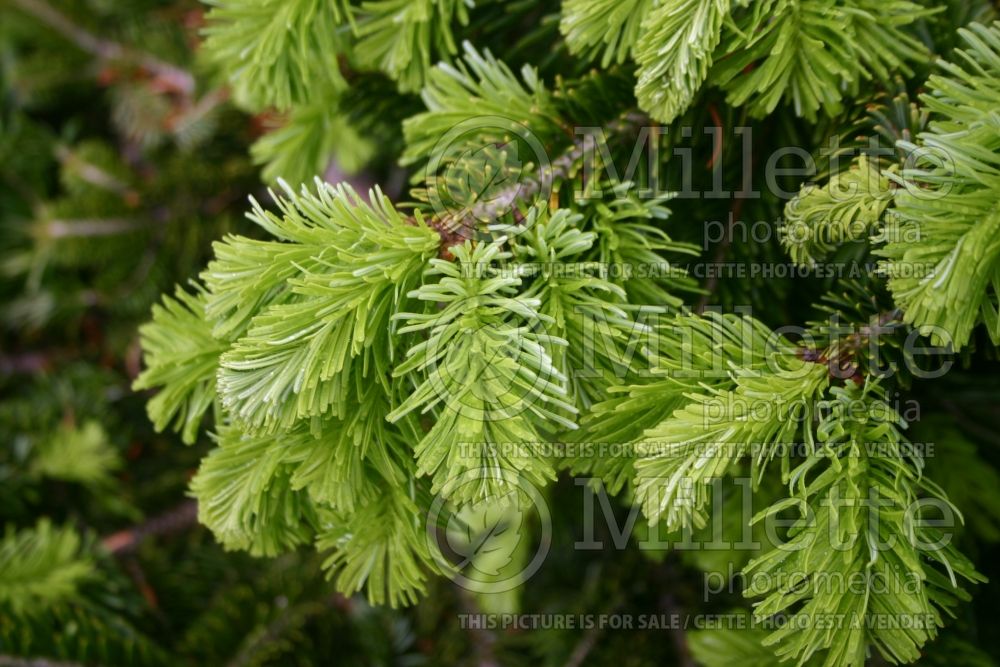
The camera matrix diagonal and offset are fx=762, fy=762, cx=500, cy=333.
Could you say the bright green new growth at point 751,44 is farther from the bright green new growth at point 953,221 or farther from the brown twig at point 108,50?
the brown twig at point 108,50

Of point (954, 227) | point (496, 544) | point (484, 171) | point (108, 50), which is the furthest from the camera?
point (108, 50)

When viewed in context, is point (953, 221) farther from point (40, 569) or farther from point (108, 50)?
point (108, 50)

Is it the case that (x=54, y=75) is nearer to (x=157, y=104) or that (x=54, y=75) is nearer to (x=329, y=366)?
(x=157, y=104)

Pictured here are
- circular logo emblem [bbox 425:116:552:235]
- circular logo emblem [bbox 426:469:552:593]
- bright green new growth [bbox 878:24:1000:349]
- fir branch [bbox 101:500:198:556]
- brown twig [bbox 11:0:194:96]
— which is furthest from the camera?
brown twig [bbox 11:0:194:96]

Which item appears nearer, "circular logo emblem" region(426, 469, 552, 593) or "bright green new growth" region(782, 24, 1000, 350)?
"bright green new growth" region(782, 24, 1000, 350)

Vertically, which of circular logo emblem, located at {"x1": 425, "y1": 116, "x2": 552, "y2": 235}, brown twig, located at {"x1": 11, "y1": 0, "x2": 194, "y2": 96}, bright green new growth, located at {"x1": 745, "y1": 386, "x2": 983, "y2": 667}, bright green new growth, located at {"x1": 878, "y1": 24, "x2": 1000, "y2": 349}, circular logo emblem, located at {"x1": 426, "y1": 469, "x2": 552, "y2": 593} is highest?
brown twig, located at {"x1": 11, "y1": 0, "x2": 194, "y2": 96}

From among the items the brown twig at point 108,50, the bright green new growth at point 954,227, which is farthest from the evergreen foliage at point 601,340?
the brown twig at point 108,50

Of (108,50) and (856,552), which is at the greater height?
(108,50)

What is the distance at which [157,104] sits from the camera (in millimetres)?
1040

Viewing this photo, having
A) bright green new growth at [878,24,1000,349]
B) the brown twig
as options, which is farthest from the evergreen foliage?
the brown twig

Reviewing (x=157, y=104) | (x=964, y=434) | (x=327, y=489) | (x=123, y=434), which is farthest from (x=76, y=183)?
(x=964, y=434)

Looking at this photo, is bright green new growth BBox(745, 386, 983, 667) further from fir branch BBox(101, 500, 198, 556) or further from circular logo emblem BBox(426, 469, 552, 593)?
fir branch BBox(101, 500, 198, 556)

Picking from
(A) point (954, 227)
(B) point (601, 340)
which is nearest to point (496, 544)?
(B) point (601, 340)

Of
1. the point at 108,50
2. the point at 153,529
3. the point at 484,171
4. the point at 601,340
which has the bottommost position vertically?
the point at 153,529
